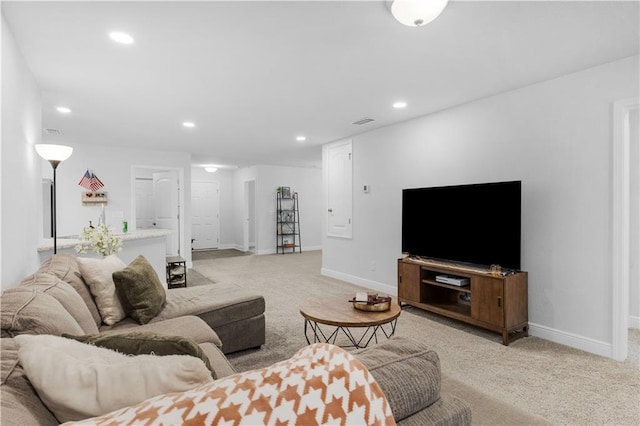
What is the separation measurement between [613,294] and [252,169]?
835 centimetres

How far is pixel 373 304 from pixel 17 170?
272cm

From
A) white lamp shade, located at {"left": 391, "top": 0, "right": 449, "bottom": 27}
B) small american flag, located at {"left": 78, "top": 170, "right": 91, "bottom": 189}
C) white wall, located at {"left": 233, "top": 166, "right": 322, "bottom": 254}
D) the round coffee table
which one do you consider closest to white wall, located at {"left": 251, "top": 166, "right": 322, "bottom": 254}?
white wall, located at {"left": 233, "top": 166, "right": 322, "bottom": 254}

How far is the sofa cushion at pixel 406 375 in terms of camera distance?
0.89 metres

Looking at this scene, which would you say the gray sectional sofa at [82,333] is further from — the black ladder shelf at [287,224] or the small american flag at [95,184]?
the black ladder shelf at [287,224]

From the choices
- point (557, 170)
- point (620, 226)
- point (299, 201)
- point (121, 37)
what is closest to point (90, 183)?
point (121, 37)

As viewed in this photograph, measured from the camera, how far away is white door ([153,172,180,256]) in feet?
23.7

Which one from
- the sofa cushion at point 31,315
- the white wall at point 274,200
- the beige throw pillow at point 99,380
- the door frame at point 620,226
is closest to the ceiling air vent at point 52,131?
the white wall at point 274,200

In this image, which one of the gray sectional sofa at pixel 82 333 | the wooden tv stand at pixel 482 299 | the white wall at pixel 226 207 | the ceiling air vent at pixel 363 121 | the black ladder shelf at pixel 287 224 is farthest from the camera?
the white wall at pixel 226 207

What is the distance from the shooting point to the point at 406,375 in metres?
0.93

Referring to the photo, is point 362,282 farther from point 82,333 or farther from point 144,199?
point 144,199

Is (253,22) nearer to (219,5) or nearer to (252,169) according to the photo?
(219,5)

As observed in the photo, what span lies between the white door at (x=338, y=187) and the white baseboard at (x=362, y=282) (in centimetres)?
67

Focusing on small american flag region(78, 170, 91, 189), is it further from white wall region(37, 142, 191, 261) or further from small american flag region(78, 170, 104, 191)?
white wall region(37, 142, 191, 261)

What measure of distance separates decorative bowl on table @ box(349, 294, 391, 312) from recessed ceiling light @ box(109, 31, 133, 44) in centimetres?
249
